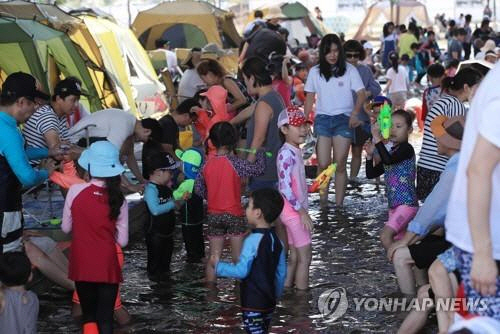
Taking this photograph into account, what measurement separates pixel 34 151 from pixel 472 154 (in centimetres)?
407

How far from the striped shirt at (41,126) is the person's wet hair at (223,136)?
171 cm

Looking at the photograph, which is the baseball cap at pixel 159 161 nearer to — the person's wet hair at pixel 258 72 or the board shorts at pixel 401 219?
the person's wet hair at pixel 258 72

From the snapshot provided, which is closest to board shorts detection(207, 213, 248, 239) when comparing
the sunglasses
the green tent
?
the sunglasses

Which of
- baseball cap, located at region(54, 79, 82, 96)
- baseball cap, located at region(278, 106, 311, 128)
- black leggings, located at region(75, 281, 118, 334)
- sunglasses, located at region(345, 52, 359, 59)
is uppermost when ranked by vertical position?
sunglasses, located at region(345, 52, 359, 59)

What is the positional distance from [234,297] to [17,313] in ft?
7.27

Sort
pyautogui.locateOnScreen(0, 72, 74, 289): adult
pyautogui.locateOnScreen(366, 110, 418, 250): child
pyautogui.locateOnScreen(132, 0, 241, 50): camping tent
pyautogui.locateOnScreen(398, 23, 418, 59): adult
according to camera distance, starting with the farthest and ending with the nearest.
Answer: pyautogui.locateOnScreen(398, 23, 418, 59): adult, pyautogui.locateOnScreen(132, 0, 241, 50): camping tent, pyautogui.locateOnScreen(366, 110, 418, 250): child, pyautogui.locateOnScreen(0, 72, 74, 289): adult

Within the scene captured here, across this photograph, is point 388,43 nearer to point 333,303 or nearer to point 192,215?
point 192,215

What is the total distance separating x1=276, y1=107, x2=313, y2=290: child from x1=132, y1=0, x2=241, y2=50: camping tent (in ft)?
62.3

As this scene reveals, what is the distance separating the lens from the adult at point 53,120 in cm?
821

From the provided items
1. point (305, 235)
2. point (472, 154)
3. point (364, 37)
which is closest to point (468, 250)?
point (472, 154)

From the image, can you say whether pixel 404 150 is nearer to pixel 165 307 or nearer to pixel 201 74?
pixel 165 307

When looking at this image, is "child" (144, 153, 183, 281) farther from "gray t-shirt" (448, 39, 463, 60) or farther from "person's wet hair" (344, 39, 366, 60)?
"gray t-shirt" (448, 39, 463, 60)

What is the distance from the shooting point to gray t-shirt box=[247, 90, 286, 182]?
7.96m

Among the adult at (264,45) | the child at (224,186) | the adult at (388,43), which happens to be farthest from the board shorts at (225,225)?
the adult at (388,43)
